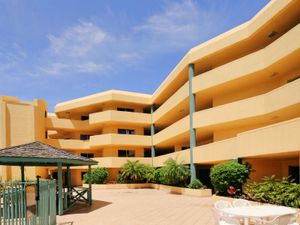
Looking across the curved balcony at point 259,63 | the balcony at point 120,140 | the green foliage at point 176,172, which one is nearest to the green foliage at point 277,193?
the curved balcony at point 259,63

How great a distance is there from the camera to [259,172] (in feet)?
78.1

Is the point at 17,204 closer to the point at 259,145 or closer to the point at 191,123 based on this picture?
the point at 259,145

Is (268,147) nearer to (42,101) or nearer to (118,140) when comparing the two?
(118,140)

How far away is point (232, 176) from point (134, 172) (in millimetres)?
17793

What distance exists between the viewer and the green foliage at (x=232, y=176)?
20.8 meters

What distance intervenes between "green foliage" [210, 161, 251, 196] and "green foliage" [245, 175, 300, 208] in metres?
1.84

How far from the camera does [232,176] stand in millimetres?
20859

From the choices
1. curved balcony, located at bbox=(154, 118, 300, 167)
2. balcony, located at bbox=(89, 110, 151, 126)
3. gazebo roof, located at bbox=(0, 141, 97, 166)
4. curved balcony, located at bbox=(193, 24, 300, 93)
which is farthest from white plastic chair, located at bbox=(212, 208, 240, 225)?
balcony, located at bbox=(89, 110, 151, 126)

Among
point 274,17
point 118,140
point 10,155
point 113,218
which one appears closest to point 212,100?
point 274,17

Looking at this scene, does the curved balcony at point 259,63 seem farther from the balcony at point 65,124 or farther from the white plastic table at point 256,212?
the balcony at point 65,124

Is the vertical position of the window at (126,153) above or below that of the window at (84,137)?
below

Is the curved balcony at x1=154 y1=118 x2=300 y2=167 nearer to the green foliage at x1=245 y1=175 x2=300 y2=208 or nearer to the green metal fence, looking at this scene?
the green foliage at x1=245 y1=175 x2=300 y2=208

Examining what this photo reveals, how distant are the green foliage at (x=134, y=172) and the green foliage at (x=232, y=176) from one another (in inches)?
644

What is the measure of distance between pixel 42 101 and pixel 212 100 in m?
22.7
